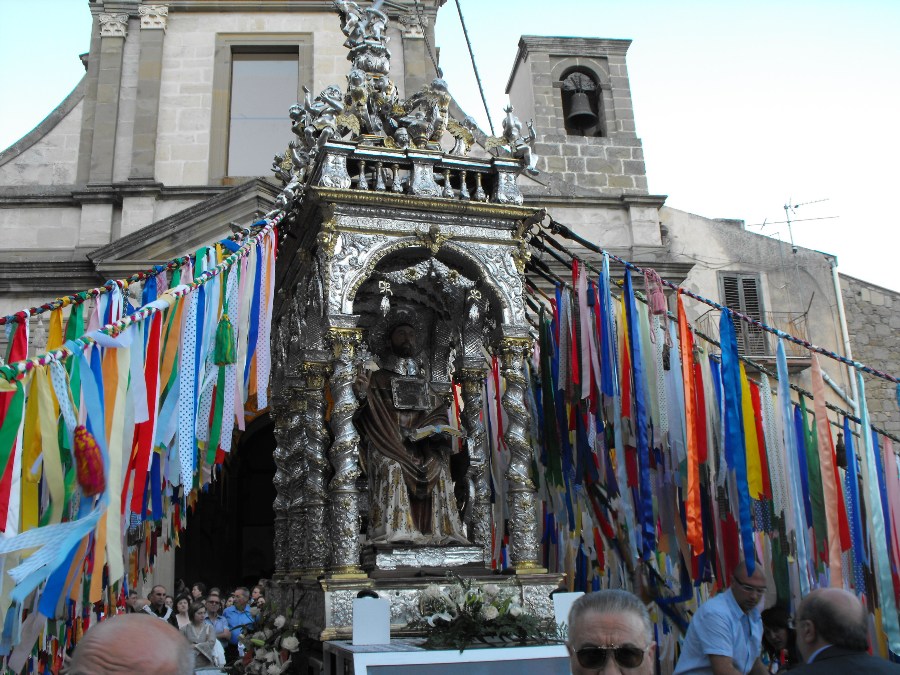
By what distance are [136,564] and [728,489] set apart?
6302 millimetres

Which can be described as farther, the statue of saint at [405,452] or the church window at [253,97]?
the church window at [253,97]

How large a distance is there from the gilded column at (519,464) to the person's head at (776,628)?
1655 millimetres

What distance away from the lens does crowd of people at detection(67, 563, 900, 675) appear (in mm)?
2117

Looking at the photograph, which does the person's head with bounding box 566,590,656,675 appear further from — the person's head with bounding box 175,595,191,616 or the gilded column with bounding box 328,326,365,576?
the person's head with bounding box 175,595,191,616

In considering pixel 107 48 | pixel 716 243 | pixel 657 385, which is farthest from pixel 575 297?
pixel 107 48

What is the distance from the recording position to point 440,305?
756cm

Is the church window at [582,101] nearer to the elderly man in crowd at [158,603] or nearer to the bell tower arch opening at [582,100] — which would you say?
the bell tower arch opening at [582,100]

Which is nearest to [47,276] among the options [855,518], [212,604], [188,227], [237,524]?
[188,227]

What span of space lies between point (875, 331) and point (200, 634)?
13.3m

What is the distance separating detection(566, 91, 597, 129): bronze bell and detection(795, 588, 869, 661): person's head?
1361 cm

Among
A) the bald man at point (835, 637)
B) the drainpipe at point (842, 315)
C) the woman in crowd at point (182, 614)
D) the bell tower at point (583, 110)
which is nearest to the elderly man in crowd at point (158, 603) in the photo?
the woman in crowd at point (182, 614)

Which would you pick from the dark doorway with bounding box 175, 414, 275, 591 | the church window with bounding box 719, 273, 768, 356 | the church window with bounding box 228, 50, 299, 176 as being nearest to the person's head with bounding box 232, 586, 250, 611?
the dark doorway with bounding box 175, 414, 275, 591

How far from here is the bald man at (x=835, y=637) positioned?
3.22 meters

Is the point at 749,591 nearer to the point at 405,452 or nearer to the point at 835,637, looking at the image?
the point at 835,637
